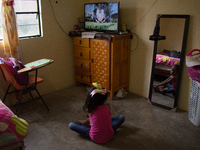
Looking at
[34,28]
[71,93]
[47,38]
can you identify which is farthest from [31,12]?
[71,93]

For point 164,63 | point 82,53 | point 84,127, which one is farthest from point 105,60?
point 84,127

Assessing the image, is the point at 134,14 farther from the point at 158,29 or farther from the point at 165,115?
the point at 165,115

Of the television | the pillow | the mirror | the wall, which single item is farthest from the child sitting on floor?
the pillow

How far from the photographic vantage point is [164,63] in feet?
10.2

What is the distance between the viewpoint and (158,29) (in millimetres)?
3006

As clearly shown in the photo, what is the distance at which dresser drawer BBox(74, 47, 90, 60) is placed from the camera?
11.9 feet

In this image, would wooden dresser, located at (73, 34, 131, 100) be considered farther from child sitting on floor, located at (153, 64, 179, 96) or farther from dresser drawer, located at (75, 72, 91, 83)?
child sitting on floor, located at (153, 64, 179, 96)

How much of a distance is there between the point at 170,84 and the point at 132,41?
1.04m

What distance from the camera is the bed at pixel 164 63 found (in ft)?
9.88

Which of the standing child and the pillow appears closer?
the pillow

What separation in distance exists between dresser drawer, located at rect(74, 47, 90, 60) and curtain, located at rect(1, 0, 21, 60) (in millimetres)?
1156

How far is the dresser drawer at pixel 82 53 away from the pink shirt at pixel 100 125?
160 cm

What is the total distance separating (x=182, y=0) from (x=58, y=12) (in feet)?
7.11

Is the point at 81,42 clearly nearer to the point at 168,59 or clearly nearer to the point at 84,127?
the point at 168,59
